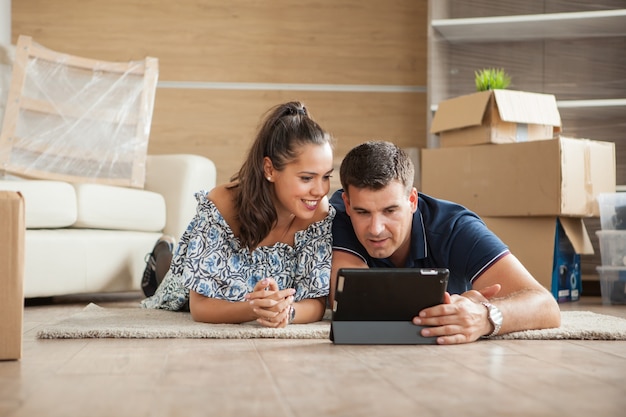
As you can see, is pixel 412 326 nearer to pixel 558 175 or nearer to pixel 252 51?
pixel 558 175

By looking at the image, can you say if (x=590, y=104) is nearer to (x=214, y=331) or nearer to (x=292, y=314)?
(x=292, y=314)

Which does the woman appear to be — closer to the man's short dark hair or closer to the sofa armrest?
the man's short dark hair

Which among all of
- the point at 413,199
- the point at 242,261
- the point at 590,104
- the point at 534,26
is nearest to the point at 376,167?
the point at 413,199

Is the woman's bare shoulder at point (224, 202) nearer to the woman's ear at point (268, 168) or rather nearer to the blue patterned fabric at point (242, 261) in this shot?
the blue patterned fabric at point (242, 261)

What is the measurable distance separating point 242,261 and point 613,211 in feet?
5.67

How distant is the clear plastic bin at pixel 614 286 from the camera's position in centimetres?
315

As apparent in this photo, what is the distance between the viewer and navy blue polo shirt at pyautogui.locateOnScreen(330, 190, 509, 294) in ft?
6.20

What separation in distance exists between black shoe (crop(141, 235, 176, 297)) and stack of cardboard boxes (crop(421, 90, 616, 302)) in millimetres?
1229

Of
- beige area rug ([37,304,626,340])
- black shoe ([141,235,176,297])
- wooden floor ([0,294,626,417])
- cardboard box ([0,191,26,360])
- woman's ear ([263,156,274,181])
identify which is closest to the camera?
wooden floor ([0,294,626,417])

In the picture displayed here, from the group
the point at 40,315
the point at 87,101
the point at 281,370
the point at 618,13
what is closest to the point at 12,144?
Answer: the point at 87,101

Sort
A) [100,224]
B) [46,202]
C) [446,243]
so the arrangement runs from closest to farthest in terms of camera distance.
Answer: [446,243], [46,202], [100,224]

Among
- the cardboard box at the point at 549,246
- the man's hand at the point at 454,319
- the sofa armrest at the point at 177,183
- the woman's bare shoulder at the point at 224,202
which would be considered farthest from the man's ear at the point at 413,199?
the sofa armrest at the point at 177,183

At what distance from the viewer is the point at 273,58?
14.3 ft

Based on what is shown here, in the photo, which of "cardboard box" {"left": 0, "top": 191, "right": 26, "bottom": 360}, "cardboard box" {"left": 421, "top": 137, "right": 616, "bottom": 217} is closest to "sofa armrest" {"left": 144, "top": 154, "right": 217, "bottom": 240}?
"cardboard box" {"left": 421, "top": 137, "right": 616, "bottom": 217}
